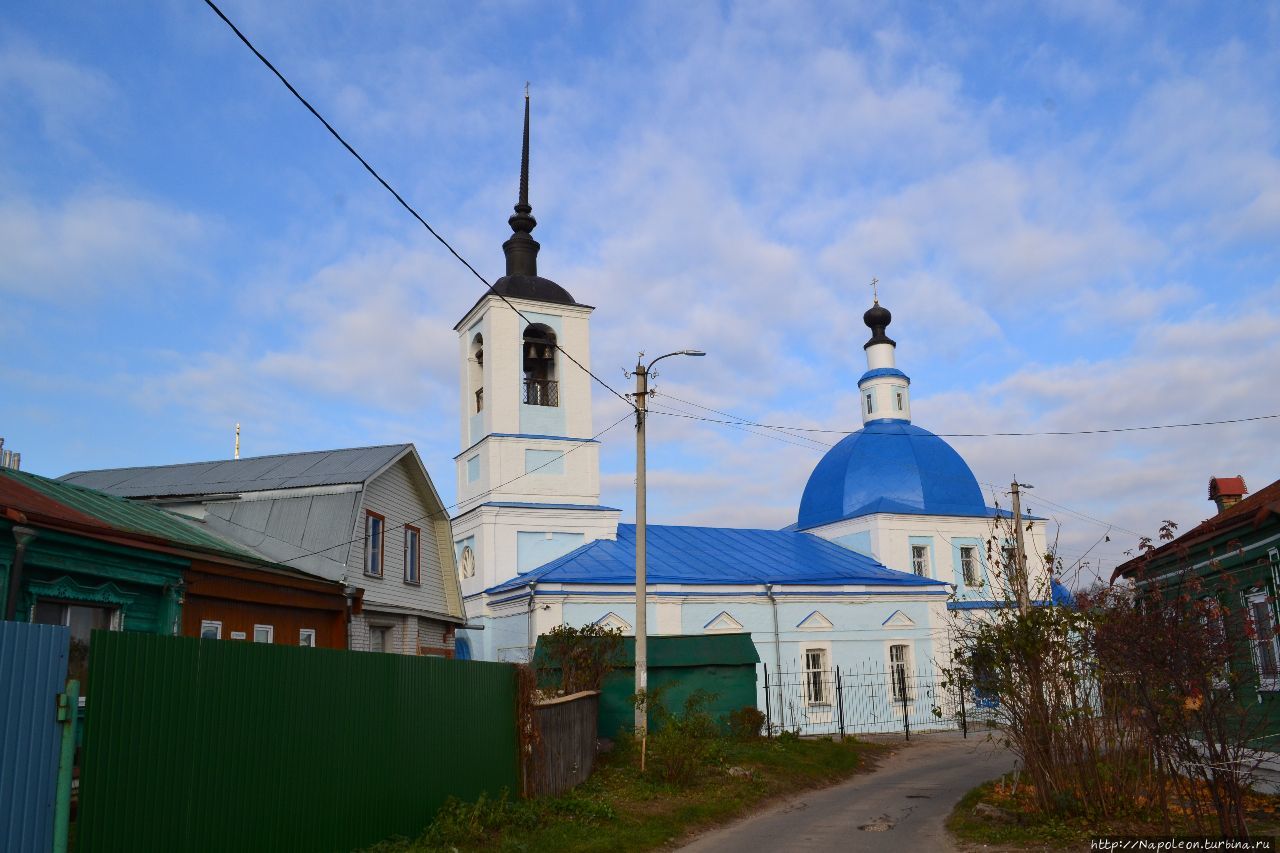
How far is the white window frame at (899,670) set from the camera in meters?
31.7

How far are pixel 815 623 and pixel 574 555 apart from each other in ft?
24.6

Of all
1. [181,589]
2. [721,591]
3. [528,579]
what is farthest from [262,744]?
[721,591]

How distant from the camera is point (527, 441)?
103 feet

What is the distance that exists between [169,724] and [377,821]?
10.3ft

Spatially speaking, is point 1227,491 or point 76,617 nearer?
point 76,617

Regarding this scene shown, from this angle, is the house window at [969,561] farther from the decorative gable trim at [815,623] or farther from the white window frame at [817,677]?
the white window frame at [817,677]

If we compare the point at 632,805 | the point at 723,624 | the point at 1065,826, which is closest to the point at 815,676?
the point at 723,624

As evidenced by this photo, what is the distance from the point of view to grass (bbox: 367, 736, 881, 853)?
10.5 m

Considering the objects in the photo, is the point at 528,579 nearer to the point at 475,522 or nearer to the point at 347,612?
the point at 475,522

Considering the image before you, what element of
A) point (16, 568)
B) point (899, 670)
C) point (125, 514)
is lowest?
point (899, 670)

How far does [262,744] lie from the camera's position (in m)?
8.06

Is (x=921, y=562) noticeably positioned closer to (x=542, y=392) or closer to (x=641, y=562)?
(x=542, y=392)

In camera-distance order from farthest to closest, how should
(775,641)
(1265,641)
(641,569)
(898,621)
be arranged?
(898,621)
(775,641)
(641,569)
(1265,641)

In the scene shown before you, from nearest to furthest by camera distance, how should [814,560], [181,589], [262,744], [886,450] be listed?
[262,744] → [181,589] → [814,560] → [886,450]
